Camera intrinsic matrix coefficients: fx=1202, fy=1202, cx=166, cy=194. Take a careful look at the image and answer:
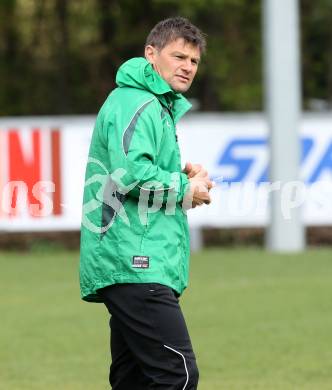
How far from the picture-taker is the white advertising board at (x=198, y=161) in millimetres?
15898

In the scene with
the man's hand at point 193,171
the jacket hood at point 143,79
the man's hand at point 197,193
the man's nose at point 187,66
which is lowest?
the man's hand at point 197,193

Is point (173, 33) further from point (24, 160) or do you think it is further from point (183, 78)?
point (24, 160)

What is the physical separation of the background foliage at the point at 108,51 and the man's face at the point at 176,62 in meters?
18.2

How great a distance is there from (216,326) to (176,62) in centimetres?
513

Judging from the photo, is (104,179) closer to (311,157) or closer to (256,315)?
(256,315)

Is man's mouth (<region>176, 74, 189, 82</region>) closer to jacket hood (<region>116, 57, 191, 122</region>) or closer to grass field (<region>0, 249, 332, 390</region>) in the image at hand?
→ jacket hood (<region>116, 57, 191, 122</region>)

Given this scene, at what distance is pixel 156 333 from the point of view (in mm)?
5008

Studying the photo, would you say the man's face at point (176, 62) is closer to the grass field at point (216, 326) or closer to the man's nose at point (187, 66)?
the man's nose at point (187, 66)

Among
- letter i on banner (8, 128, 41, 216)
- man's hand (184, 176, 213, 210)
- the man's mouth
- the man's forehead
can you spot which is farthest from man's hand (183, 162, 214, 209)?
letter i on banner (8, 128, 41, 216)

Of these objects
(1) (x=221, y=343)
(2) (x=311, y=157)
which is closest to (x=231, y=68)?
(2) (x=311, y=157)

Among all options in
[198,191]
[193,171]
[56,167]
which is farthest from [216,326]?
[56,167]

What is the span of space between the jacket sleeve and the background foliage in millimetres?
18421

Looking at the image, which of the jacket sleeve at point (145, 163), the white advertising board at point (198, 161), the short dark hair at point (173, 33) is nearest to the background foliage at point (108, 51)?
the white advertising board at point (198, 161)

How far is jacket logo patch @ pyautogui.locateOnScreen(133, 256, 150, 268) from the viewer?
498cm
